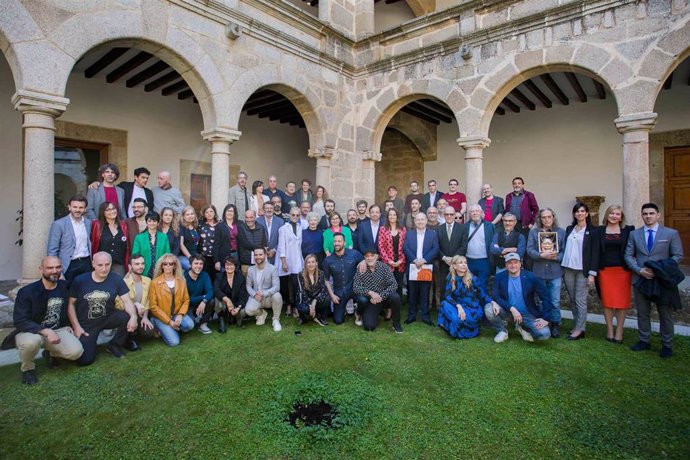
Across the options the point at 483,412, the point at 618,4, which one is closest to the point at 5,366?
the point at 483,412

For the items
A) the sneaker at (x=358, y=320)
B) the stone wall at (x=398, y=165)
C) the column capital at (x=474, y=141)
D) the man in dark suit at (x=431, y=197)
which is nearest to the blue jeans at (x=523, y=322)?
the sneaker at (x=358, y=320)

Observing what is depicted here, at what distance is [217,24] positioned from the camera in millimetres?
5219

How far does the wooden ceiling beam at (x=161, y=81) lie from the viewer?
20.6 feet

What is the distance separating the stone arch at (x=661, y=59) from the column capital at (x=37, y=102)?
630 cm

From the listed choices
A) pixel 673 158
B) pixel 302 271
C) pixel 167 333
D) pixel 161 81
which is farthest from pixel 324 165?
pixel 673 158

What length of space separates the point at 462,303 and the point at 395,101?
4082 mm

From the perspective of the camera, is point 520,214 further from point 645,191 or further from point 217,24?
point 217,24

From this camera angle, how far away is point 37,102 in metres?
3.67

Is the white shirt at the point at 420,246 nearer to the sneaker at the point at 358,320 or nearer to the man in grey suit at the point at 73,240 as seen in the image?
the sneaker at the point at 358,320

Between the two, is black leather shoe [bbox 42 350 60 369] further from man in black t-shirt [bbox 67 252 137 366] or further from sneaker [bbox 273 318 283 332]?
sneaker [bbox 273 318 283 332]

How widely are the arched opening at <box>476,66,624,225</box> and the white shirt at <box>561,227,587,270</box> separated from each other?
3806 millimetres

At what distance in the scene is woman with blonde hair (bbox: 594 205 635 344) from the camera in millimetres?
3631

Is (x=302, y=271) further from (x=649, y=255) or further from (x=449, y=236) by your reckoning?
(x=649, y=255)

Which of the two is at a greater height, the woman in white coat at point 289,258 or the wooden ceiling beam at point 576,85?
the wooden ceiling beam at point 576,85
